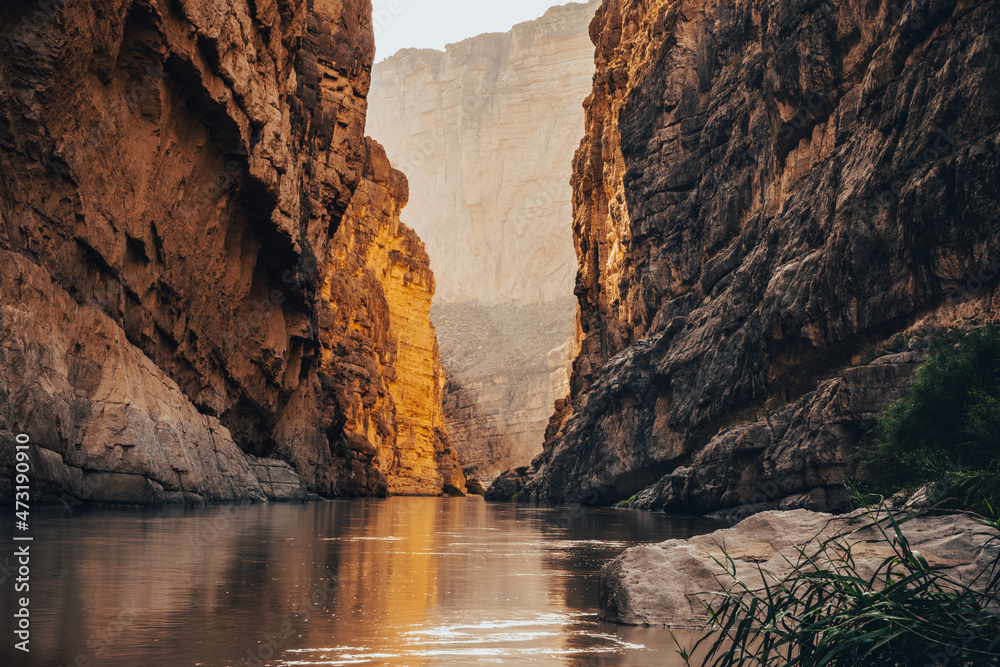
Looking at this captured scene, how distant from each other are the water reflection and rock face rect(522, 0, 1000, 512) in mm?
20252

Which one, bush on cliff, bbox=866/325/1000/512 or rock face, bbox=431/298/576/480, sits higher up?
rock face, bbox=431/298/576/480

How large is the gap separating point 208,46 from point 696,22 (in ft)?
146

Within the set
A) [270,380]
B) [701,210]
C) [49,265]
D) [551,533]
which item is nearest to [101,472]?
[49,265]

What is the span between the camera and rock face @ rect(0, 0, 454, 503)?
1877 cm

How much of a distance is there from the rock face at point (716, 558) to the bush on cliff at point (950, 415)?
11.2 meters

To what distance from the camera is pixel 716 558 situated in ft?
23.6

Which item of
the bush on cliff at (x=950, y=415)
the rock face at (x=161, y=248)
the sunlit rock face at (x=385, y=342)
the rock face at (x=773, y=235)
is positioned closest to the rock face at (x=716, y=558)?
the bush on cliff at (x=950, y=415)

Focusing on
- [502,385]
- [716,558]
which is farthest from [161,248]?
[502,385]

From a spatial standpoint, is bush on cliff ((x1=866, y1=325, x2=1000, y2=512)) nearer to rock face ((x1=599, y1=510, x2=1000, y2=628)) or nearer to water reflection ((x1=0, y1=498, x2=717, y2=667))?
water reflection ((x1=0, y1=498, x2=717, y2=667))

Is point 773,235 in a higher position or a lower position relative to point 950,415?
higher

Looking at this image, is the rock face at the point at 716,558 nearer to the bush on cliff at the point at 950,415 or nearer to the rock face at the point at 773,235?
the bush on cliff at the point at 950,415

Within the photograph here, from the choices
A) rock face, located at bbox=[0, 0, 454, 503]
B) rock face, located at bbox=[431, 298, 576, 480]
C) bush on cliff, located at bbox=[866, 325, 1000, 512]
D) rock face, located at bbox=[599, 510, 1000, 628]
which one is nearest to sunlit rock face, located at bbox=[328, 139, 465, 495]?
rock face, located at bbox=[0, 0, 454, 503]

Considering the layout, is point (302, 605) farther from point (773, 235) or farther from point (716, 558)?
point (773, 235)

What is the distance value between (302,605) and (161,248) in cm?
2257
